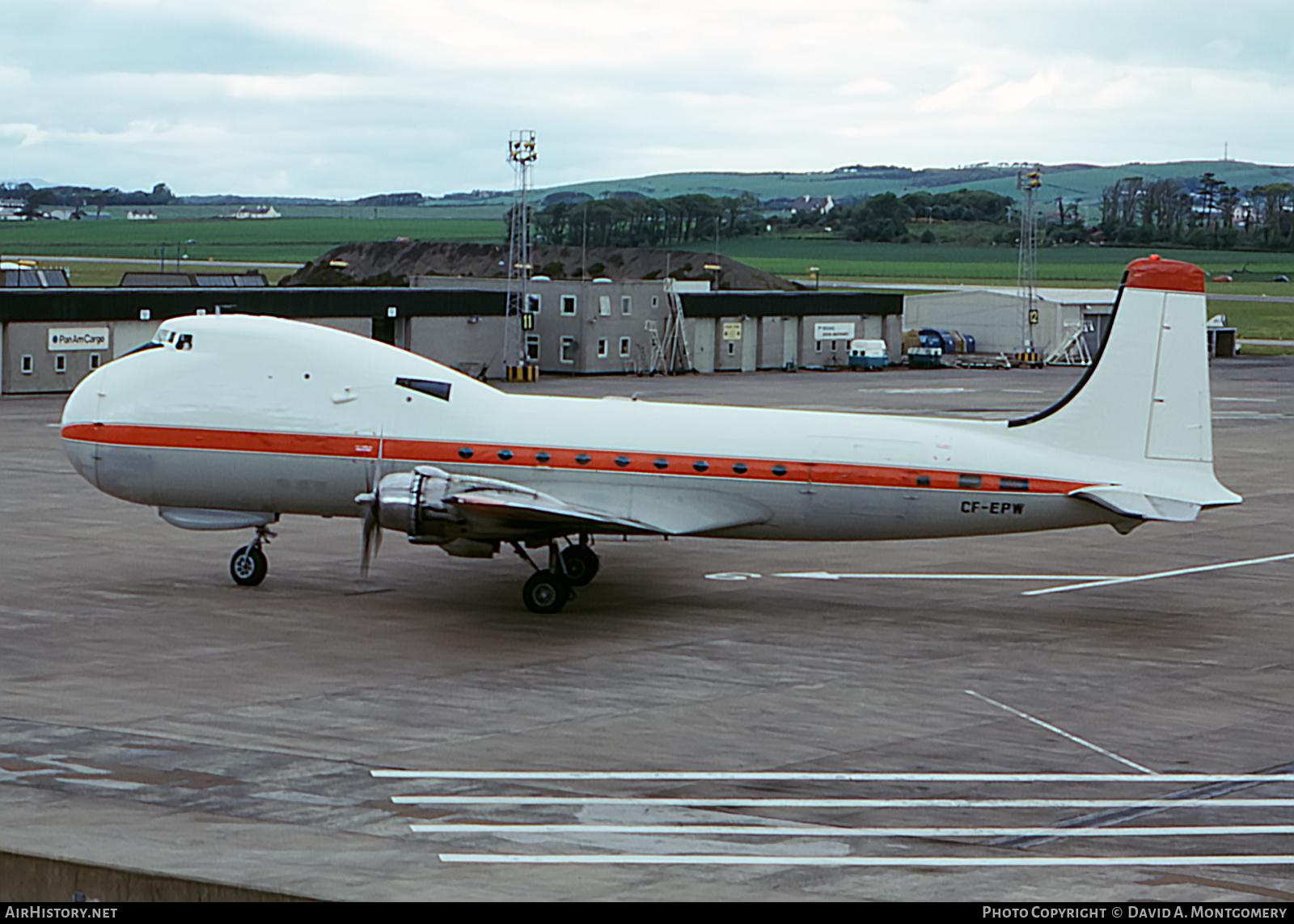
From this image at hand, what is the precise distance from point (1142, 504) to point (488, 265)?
126597 millimetres

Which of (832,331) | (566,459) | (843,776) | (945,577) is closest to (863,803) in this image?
(843,776)

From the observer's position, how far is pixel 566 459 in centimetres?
2986

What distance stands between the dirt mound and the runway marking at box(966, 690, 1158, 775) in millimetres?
116410

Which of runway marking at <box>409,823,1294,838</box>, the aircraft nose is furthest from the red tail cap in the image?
the aircraft nose

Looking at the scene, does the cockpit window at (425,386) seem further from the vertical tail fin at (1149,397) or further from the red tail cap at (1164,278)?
the red tail cap at (1164,278)

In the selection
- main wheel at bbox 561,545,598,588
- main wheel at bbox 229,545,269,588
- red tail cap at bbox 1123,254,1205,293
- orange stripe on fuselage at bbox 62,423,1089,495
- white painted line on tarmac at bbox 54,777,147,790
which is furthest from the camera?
main wheel at bbox 561,545,598,588

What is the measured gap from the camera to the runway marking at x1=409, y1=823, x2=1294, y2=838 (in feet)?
55.8

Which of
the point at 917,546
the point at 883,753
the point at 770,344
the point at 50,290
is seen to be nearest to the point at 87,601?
the point at 883,753

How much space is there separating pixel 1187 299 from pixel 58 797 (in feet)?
75.6

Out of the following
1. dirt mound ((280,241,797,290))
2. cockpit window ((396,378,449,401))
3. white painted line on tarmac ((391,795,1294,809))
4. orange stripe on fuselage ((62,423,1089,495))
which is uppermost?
dirt mound ((280,241,797,290))

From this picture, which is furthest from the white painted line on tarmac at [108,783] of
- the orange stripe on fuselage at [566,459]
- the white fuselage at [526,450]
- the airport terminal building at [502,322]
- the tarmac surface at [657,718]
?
the airport terminal building at [502,322]

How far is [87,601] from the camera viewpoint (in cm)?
2988

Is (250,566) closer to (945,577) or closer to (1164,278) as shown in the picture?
(945,577)

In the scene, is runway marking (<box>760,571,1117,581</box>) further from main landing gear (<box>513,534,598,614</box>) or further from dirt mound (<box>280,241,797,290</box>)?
dirt mound (<box>280,241,797,290</box>)
